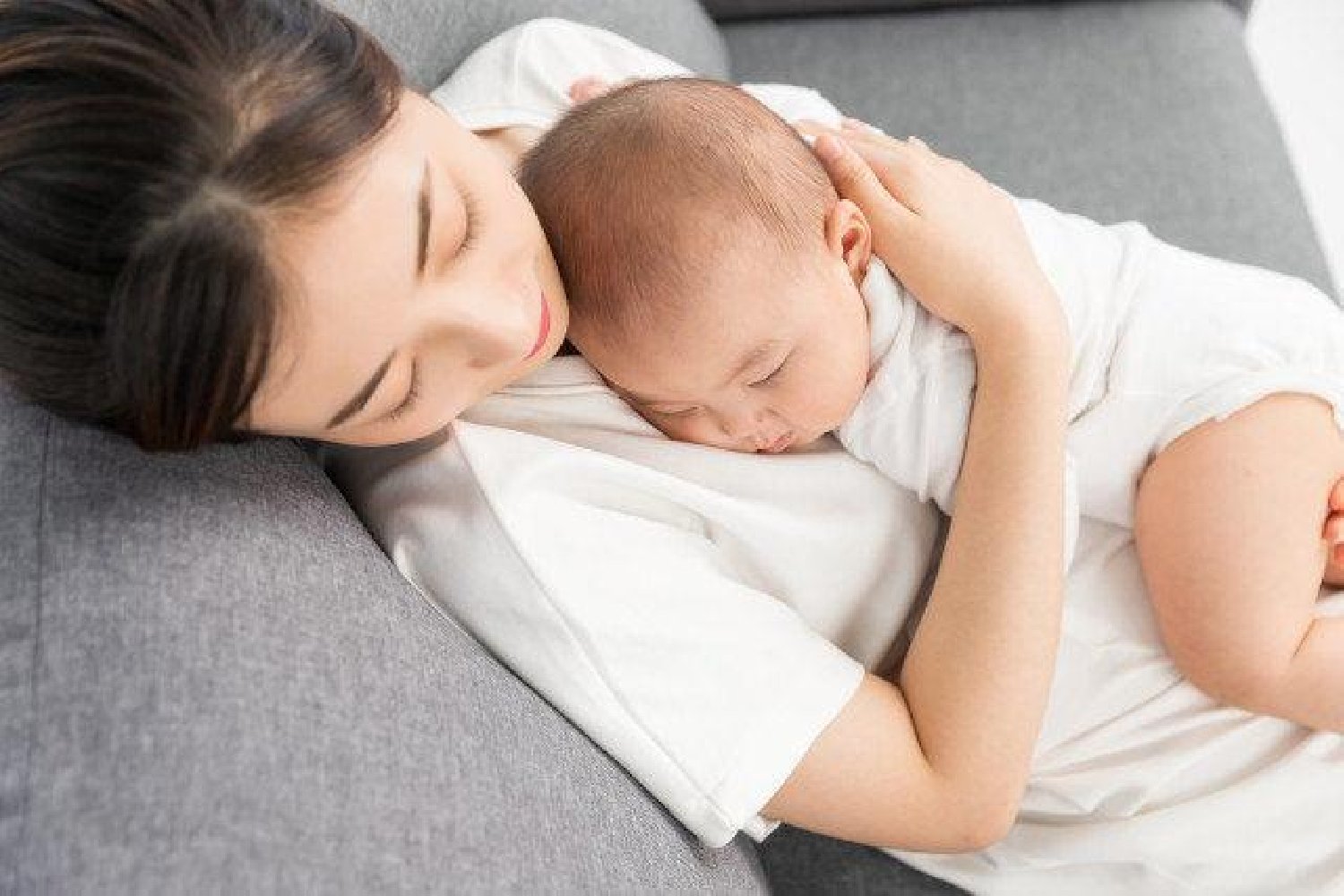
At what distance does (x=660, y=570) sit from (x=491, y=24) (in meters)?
0.76

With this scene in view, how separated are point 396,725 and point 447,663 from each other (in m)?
0.08

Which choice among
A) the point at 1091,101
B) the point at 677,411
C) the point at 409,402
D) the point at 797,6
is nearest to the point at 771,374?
the point at 677,411

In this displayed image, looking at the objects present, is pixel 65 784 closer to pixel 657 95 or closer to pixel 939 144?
pixel 657 95

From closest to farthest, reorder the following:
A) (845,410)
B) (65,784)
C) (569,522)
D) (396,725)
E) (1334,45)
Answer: (65,784)
(396,725)
(569,522)
(845,410)
(1334,45)

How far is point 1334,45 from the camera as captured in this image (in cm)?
245

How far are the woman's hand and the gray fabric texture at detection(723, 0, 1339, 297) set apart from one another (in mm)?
506

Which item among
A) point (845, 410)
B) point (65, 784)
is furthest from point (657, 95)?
point (65, 784)

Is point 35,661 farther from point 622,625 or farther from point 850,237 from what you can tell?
point 850,237

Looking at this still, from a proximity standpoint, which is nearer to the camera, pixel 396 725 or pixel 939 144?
pixel 396 725

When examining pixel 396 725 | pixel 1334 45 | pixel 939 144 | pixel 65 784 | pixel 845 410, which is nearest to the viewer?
pixel 65 784

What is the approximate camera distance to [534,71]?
1162mm

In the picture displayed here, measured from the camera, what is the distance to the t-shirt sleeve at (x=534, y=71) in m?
1.10

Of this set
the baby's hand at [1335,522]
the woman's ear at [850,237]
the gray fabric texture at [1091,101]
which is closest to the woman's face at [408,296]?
the woman's ear at [850,237]

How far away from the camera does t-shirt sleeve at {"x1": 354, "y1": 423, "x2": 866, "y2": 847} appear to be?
0.81m
